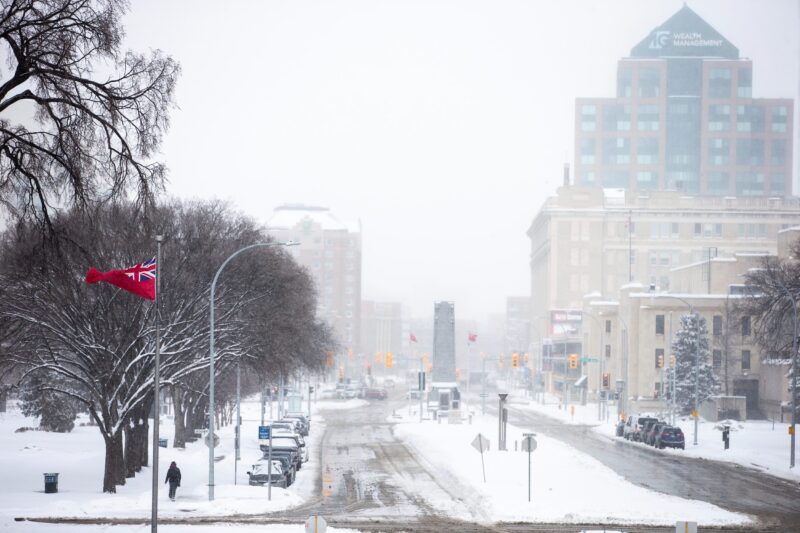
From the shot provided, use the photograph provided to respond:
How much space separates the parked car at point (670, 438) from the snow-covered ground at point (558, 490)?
19.4 ft

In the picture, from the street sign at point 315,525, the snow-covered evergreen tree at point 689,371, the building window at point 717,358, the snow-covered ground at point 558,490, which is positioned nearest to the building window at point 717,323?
the building window at point 717,358

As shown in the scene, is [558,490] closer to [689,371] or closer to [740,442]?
[740,442]

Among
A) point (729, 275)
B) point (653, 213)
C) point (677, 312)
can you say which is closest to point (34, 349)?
point (677, 312)

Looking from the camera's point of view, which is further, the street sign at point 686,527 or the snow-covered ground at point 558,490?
the snow-covered ground at point 558,490

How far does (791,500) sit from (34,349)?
92.4 feet

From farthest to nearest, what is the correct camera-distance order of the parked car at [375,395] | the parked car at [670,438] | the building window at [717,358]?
the parked car at [375,395], the building window at [717,358], the parked car at [670,438]

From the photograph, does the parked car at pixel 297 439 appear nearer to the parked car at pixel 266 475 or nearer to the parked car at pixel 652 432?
the parked car at pixel 266 475

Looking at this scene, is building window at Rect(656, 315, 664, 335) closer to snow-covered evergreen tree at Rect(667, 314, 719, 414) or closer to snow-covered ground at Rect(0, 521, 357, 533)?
snow-covered evergreen tree at Rect(667, 314, 719, 414)

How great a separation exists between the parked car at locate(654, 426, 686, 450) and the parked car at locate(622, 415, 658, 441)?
3.78m

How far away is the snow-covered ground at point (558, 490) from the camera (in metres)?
31.1

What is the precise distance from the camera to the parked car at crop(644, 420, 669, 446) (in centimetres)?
6014

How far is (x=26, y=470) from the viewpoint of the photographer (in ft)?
136

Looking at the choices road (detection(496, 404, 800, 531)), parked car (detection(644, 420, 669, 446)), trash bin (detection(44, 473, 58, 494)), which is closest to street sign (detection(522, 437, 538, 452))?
road (detection(496, 404, 800, 531))

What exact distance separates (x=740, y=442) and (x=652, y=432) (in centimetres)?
593
